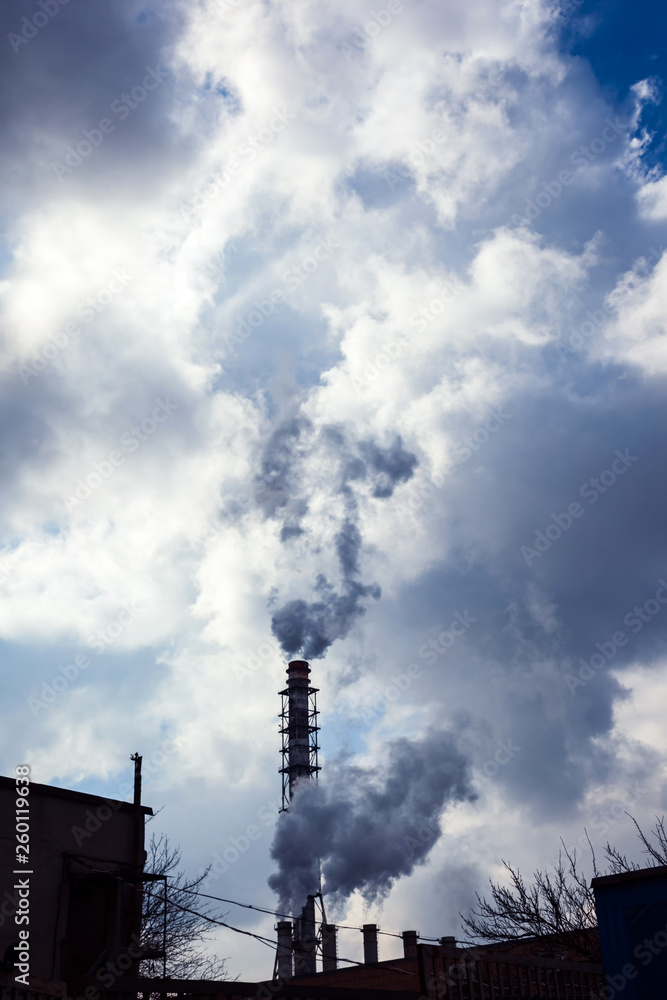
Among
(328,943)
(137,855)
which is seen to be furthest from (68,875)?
(328,943)

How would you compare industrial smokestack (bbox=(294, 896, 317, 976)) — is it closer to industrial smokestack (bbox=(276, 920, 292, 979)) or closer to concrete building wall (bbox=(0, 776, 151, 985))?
industrial smokestack (bbox=(276, 920, 292, 979))

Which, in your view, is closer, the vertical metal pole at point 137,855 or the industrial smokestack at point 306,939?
the vertical metal pole at point 137,855

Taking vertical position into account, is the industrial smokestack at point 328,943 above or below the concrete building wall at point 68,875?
below

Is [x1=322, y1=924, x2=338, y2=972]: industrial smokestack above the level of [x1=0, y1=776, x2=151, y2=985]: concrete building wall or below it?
below

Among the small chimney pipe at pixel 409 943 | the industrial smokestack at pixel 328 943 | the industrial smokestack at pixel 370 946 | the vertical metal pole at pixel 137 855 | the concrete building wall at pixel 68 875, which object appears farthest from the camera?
the industrial smokestack at pixel 328 943

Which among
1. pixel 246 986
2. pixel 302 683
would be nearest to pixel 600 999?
pixel 246 986

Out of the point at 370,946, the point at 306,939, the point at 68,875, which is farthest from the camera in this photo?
the point at 306,939

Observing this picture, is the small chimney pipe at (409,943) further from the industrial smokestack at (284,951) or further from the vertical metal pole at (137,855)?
the vertical metal pole at (137,855)

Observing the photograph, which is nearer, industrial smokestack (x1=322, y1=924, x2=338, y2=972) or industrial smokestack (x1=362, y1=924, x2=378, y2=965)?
industrial smokestack (x1=362, y1=924, x2=378, y2=965)

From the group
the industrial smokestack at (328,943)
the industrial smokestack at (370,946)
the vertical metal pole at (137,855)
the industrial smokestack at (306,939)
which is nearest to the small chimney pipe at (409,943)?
the industrial smokestack at (370,946)

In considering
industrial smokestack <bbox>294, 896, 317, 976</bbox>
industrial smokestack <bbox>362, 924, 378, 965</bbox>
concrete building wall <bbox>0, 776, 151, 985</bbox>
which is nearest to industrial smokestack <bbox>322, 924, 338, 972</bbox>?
industrial smokestack <bbox>294, 896, 317, 976</bbox>

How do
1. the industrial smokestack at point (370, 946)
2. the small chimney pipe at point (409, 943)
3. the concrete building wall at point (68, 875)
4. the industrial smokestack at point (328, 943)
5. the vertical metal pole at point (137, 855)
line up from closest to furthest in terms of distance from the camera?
the concrete building wall at point (68, 875) < the vertical metal pole at point (137, 855) < the small chimney pipe at point (409, 943) < the industrial smokestack at point (370, 946) < the industrial smokestack at point (328, 943)

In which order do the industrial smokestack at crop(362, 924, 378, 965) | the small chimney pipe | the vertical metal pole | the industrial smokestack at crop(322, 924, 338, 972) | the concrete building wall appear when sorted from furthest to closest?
1. the industrial smokestack at crop(322, 924, 338, 972)
2. the industrial smokestack at crop(362, 924, 378, 965)
3. the small chimney pipe
4. the vertical metal pole
5. the concrete building wall

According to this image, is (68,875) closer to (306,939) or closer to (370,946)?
(370,946)
